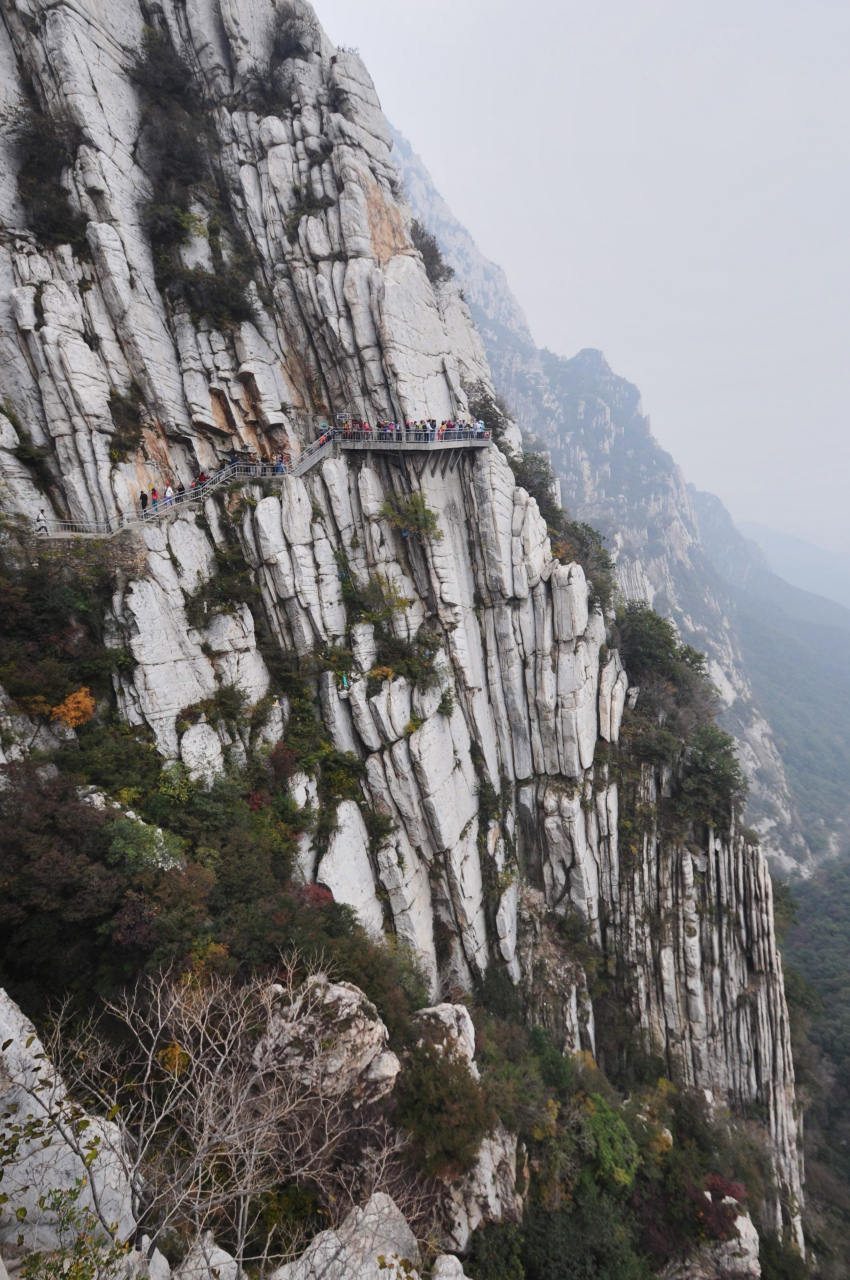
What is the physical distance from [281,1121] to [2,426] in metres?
23.5

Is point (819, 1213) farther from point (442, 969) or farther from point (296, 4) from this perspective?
point (296, 4)

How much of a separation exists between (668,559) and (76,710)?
6091 inches

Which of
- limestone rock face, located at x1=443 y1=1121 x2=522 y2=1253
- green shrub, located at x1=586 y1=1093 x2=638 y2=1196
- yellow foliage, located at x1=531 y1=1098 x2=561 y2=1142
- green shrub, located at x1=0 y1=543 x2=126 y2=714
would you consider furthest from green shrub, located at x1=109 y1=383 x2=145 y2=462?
green shrub, located at x1=586 y1=1093 x2=638 y2=1196

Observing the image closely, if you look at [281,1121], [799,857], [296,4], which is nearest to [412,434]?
[281,1121]

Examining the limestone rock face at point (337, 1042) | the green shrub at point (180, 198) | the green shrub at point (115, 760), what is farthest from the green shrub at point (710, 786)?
the green shrub at point (180, 198)

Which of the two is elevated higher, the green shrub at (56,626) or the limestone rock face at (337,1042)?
the green shrub at (56,626)

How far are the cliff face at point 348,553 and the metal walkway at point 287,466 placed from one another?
2.39 ft

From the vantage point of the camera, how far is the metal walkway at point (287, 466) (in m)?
17.8

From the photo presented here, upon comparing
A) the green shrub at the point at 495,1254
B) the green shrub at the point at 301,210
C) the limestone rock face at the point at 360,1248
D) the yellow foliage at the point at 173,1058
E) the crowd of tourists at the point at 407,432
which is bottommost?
the green shrub at the point at 495,1254

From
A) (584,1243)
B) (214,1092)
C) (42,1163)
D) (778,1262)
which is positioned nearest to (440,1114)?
(214,1092)

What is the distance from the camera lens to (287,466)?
20.9 m

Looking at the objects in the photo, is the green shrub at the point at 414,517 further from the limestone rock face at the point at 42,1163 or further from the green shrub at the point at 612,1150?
the green shrub at the point at 612,1150

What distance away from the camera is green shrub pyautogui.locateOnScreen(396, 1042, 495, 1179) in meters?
11.3

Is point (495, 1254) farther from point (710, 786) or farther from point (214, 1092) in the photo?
point (710, 786)
